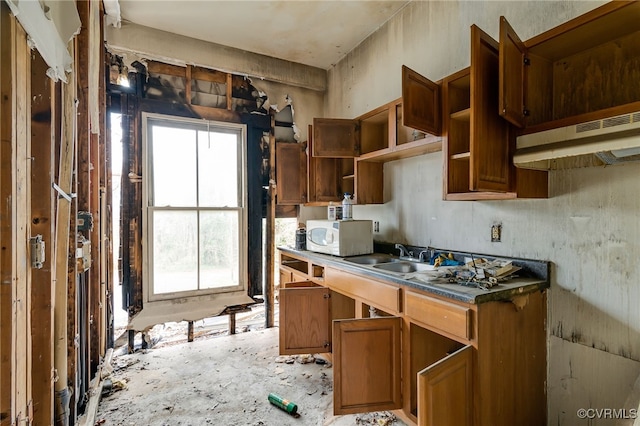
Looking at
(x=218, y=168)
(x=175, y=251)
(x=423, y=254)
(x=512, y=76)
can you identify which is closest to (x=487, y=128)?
(x=512, y=76)

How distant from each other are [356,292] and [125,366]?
2114 millimetres

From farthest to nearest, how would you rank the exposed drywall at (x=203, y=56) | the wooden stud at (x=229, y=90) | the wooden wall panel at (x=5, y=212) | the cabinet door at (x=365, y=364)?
the wooden stud at (x=229, y=90) → the exposed drywall at (x=203, y=56) → the cabinet door at (x=365, y=364) → the wooden wall panel at (x=5, y=212)

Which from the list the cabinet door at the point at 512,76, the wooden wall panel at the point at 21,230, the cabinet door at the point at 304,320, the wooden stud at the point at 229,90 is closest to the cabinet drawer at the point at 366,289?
the cabinet door at the point at 304,320

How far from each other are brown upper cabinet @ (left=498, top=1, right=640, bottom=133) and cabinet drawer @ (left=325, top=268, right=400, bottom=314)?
3.72ft

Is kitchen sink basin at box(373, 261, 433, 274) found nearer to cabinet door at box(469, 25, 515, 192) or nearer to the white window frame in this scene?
cabinet door at box(469, 25, 515, 192)

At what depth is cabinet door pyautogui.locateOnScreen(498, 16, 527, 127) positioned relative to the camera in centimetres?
144

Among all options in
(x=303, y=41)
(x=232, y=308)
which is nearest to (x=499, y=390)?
(x=232, y=308)

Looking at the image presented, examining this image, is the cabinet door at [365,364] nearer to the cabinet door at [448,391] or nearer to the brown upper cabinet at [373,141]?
the cabinet door at [448,391]

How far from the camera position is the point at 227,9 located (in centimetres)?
269

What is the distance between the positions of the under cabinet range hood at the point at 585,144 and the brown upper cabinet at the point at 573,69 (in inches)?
1.7

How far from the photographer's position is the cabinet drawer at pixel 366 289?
1.92 meters

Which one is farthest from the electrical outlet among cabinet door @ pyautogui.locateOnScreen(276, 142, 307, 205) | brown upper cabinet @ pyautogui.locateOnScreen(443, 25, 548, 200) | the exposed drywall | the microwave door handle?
the exposed drywall

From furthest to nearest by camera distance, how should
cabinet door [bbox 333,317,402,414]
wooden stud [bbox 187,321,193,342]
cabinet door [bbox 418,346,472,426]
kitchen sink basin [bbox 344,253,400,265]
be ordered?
wooden stud [bbox 187,321,193,342], kitchen sink basin [bbox 344,253,400,265], cabinet door [bbox 333,317,402,414], cabinet door [bbox 418,346,472,426]

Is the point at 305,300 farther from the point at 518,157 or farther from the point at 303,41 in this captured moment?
the point at 303,41
